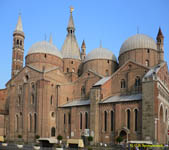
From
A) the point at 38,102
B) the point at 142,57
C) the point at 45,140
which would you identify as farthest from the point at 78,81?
the point at 45,140

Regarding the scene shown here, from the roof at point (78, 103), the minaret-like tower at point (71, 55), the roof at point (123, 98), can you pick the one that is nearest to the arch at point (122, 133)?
the roof at point (123, 98)

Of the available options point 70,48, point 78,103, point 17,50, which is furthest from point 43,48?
point 78,103

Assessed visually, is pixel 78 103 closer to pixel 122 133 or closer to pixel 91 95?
pixel 91 95

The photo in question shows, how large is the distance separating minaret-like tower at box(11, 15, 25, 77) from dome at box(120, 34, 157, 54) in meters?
23.4

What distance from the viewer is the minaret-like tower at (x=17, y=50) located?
54250 mm

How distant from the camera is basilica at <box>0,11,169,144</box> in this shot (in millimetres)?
32156

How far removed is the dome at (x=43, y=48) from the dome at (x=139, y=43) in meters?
12.9

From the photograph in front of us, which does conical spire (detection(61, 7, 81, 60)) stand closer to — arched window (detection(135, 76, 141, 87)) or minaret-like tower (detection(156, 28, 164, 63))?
minaret-like tower (detection(156, 28, 164, 63))

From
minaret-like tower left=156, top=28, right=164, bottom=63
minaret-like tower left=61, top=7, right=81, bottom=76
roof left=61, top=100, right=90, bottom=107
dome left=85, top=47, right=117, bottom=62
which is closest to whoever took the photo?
roof left=61, top=100, right=90, bottom=107

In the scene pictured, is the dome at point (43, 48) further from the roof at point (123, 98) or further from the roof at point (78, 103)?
the roof at point (123, 98)

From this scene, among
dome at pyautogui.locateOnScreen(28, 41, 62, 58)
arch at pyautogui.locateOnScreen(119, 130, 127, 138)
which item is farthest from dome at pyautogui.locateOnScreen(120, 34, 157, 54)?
arch at pyautogui.locateOnScreen(119, 130, 127, 138)

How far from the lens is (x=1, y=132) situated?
45.5 m

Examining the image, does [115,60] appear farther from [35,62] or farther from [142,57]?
[35,62]

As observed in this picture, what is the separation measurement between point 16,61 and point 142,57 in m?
27.7
